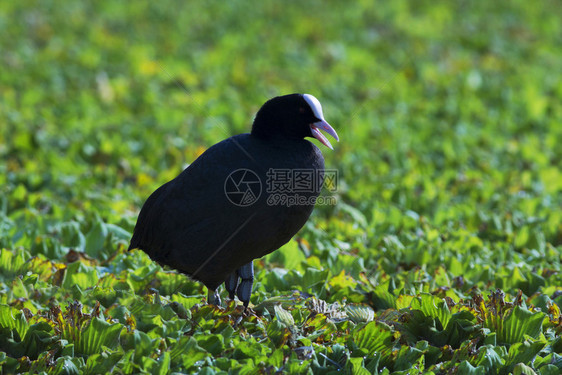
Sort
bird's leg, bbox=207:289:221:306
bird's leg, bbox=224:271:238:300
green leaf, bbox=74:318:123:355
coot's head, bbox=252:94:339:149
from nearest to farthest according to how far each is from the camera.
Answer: green leaf, bbox=74:318:123:355, coot's head, bbox=252:94:339:149, bird's leg, bbox=207:289:221:306, bird's leg, bbox=224:271:238:300

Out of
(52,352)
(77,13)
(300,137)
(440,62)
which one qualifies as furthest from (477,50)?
(52,352)

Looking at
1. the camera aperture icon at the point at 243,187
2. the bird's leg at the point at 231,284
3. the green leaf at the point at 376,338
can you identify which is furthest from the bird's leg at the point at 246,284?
the green leaf at the point at 376,338

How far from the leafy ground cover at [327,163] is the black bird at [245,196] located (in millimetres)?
320

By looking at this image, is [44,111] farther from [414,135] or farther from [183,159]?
[414,135]

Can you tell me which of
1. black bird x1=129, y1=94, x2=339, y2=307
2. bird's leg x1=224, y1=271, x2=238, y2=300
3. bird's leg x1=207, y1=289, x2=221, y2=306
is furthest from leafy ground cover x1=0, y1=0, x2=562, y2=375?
black bird x1=129, y1=94, x2=339, y2=307

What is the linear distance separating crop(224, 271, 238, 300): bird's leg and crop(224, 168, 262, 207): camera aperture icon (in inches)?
26.3

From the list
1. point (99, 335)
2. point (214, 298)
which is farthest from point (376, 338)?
point (99, 335)

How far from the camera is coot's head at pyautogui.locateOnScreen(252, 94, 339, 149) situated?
4.18 meters

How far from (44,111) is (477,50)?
6806mm

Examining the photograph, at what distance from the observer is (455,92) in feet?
34.0

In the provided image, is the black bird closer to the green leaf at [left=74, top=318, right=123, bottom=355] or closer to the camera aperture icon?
the camera aperture icon

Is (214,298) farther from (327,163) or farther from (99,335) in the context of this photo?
(327,163)

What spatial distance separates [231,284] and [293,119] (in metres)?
1.07

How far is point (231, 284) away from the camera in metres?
4.56
